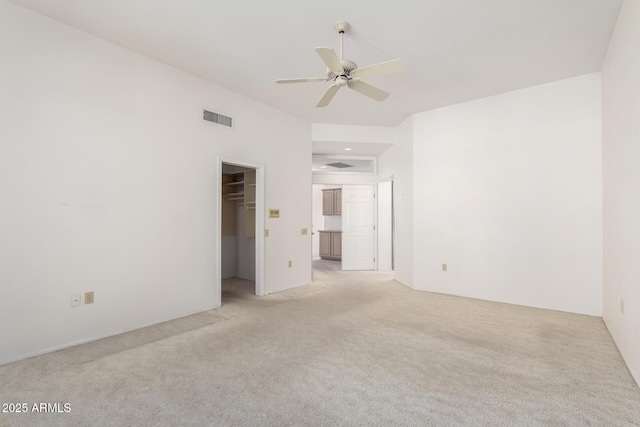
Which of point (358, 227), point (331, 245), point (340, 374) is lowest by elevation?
point (340, 374)

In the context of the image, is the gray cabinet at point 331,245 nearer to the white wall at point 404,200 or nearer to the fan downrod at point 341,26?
the white wall at point 404,200

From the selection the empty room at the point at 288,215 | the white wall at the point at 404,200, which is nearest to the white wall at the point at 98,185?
the empty room at the point at 288,215

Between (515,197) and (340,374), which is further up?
(515,197)

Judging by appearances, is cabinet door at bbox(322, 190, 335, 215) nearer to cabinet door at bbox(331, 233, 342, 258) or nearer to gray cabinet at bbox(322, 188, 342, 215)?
gray cabinet at bbox(322, 188, 342, 215)

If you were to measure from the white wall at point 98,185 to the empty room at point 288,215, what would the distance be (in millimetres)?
19

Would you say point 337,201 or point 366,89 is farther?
point 337,201

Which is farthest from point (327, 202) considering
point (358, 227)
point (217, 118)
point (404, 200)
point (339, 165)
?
point (217, 118)

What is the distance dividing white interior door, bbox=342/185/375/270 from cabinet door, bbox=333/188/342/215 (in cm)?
177

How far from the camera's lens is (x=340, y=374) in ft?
7.76

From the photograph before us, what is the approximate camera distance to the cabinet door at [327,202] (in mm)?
9188

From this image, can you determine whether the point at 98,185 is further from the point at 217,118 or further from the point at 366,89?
the point at 366,89

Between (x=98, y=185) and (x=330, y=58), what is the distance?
246 centimetres

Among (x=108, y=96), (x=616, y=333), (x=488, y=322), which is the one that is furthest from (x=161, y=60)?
(x=616, y=333)

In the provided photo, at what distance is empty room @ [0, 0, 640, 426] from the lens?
86.4 inches
